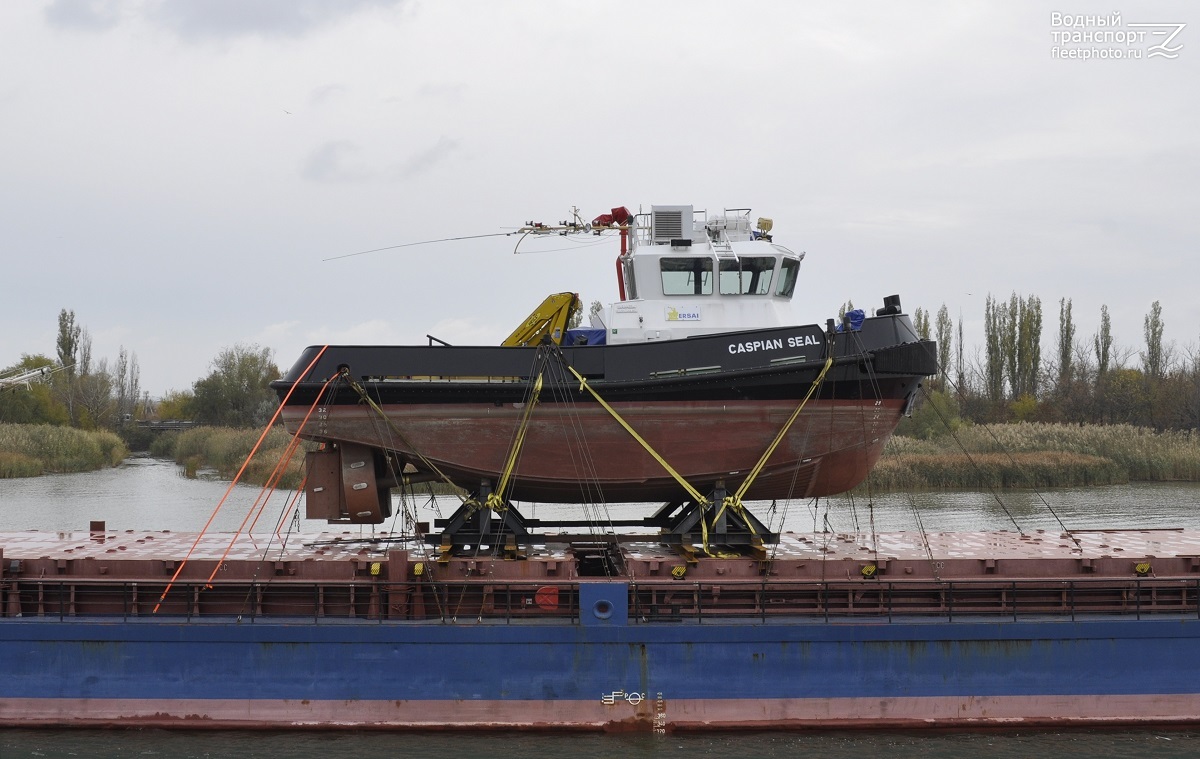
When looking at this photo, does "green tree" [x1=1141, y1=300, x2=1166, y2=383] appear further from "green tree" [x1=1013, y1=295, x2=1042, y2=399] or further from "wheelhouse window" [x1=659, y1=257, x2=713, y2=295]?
"wheelhouse window" [x1=659, y1=257, x2=713, y2=295]

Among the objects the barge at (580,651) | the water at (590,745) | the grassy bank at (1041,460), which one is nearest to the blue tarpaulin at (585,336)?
the barge at (580,651)

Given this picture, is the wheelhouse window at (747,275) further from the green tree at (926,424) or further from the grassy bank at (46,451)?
the grassy bank at (46,451)

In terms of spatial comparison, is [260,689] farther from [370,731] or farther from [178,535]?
[178,535]

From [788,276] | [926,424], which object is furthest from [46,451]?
[788,276]

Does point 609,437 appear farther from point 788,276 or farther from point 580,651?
point 788,276

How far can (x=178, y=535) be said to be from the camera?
13914 millimetres

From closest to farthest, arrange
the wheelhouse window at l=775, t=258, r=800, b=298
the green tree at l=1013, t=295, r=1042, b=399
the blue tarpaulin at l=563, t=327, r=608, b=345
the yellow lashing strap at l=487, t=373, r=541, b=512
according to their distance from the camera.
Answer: the yellow lashing strap at l=487, t=373, r=541, b=512 < the blue tarpaulin at l=563, t=327, r=608, b=345 < the wheelhouse window at l=775, t=258, r=800, b=298 < the green tree at l=1013, t=295, r=1042, b=399

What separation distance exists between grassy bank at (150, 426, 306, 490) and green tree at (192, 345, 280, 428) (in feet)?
13.3

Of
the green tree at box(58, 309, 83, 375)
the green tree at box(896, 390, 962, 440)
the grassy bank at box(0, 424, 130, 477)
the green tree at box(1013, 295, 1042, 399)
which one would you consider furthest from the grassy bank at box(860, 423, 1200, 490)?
the green tree at box(58, 309, 83, 375)

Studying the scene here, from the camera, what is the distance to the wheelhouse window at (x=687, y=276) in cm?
1290

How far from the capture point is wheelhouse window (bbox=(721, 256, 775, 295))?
13.0 metres

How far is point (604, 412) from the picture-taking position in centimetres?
1193

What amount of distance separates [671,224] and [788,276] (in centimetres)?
171

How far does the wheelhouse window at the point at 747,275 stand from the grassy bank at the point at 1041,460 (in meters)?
17.8
